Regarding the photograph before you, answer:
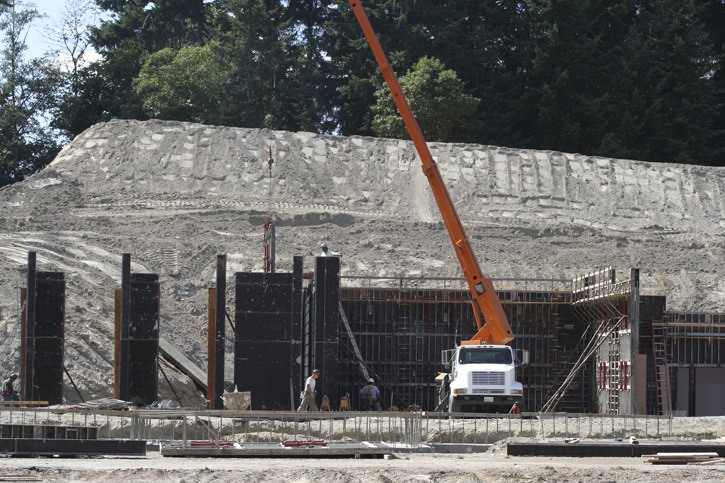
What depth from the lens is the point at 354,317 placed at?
32.8m

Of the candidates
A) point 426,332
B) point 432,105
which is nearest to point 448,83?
point 432,105

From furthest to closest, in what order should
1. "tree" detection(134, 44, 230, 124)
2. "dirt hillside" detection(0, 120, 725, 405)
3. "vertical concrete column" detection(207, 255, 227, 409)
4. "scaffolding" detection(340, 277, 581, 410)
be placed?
1. "tree" detection(134, 44, 230, 124)
2. "dirt hillside" detection(0, 120, 725, 405)
3. "scaffolding" detection(340, 277, 581, 410)
4. "vertical concrete column" detection(207, 255, 227, 409)

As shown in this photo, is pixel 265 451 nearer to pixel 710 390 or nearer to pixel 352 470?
pixel 352 470

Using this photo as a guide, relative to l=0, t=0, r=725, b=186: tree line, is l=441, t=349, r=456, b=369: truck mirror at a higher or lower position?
lower

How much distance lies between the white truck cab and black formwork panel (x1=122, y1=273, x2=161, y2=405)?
22.8 feet

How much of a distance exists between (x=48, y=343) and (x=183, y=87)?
A: 32.6 m

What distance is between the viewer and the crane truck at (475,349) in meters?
26.4

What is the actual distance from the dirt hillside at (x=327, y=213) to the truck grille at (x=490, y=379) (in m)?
10.3

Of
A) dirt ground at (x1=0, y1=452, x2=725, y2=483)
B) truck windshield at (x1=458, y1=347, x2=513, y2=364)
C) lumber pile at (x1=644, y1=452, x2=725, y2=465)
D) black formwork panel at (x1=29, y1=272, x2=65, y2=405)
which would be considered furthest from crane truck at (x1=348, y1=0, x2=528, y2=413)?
black formwork panel at (x1=29, y1=272, x2=65, y2=405)

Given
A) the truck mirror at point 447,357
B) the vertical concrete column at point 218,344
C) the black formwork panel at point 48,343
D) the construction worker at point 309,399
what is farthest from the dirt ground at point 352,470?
the black formwork panel at point 48,343

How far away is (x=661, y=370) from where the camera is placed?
101ft

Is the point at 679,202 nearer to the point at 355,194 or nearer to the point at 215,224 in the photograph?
the point at 355,194

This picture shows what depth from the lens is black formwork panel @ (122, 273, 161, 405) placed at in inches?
1133

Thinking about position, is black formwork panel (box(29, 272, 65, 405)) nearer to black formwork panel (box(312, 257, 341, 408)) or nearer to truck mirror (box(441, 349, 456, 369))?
black formwork panel (box(312, 257, 341, 408))
